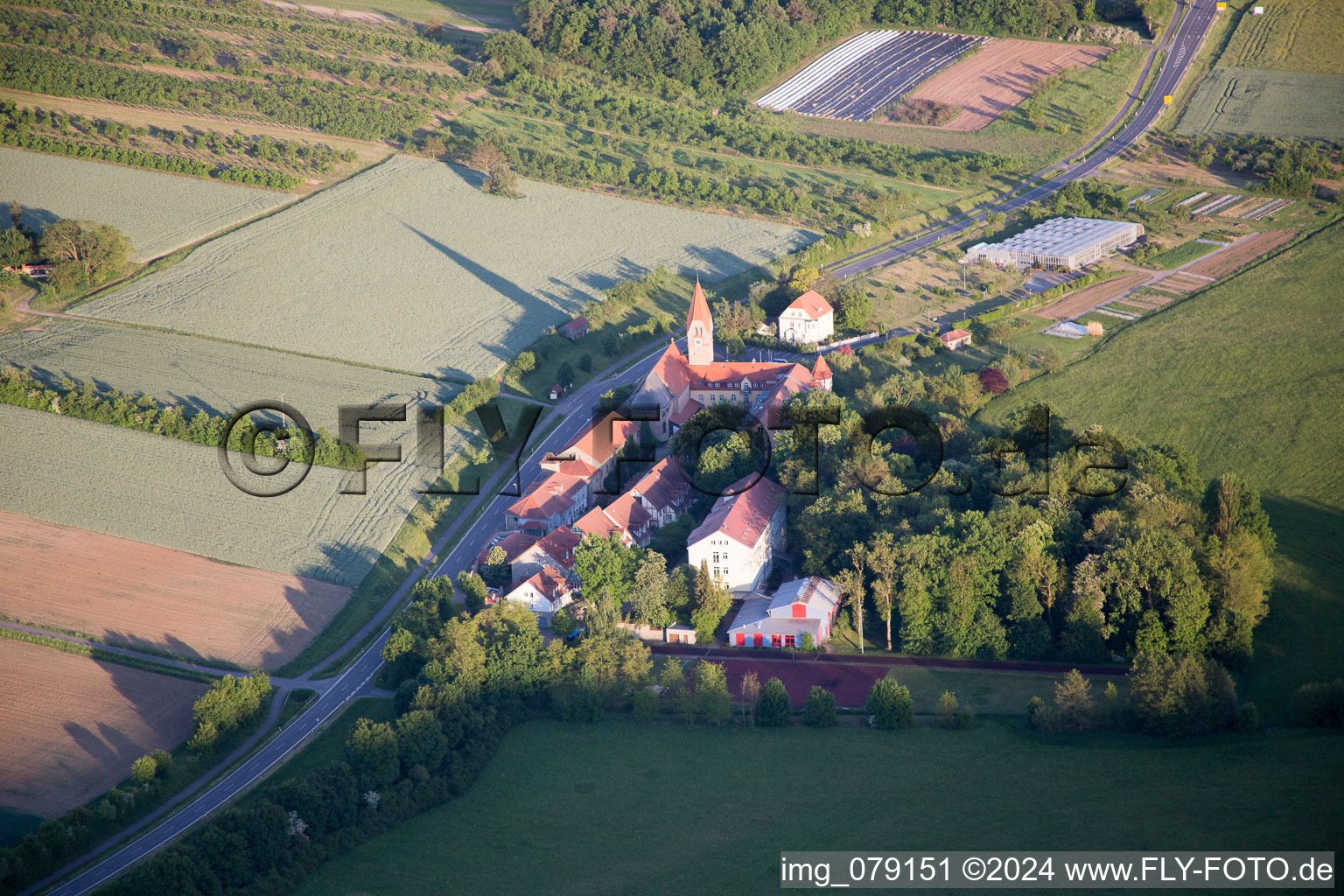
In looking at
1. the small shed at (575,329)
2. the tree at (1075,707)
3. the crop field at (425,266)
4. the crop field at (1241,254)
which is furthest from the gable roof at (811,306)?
the tree at (1075,707)

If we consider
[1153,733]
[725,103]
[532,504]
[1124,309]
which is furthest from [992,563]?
[725,103]

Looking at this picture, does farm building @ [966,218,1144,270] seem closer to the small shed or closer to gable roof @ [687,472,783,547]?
the small shed

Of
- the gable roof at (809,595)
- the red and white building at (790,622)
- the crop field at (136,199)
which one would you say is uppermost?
the crop field at (136,199)

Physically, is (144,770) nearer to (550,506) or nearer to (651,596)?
(651,596)

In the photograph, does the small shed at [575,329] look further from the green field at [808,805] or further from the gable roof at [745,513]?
the green field at [808,805]

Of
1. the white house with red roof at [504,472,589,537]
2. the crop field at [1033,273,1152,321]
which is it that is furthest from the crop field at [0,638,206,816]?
the crop field at [1033,273,1152,321]

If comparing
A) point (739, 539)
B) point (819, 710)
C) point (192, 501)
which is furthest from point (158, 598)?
point (819, 710)

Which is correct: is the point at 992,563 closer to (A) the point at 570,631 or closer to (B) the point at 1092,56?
(A) the point at 570,631
